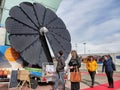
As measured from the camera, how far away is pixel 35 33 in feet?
47.9

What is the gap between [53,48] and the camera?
49.0ft

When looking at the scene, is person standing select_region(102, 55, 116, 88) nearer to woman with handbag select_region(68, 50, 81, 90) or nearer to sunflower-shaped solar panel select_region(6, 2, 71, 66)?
woman with handbag select_region(68, 50, 81, 90)

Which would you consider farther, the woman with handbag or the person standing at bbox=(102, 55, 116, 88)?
the person standing at bbox=(102, 55, 116, 88)

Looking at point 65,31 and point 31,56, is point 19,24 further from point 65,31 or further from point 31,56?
point 65,31

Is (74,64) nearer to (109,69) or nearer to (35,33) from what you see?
(109,69)

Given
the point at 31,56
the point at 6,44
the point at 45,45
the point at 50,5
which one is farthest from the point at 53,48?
the point at 50,5

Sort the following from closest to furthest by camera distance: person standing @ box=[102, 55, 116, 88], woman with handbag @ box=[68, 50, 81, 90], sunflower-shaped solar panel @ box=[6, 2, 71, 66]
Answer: woman with handbag @ box=[68, 50, 81, 90], person standing @ box=[102, 55, 116, 88], sunflower-shaped solar panel @ box=[6, 2, 71, 66]

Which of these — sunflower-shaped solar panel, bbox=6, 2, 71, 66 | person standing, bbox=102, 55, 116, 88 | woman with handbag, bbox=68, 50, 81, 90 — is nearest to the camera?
woman with handbag, bbox=68, 50, 81, 90

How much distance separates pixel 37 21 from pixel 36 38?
107 cm

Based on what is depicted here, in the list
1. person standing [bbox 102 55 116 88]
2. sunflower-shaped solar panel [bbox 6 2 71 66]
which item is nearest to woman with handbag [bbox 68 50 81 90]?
person standing [bbox 102 55 116 88]

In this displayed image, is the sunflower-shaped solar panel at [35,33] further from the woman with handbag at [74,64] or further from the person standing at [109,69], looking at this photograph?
the woman with handbag at [74,64]

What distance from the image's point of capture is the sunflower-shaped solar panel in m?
13.7

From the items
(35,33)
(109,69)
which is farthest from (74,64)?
(35,33)

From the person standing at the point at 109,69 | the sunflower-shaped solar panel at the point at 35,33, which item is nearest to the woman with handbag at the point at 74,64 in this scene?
the person standing at the point at 109,69
